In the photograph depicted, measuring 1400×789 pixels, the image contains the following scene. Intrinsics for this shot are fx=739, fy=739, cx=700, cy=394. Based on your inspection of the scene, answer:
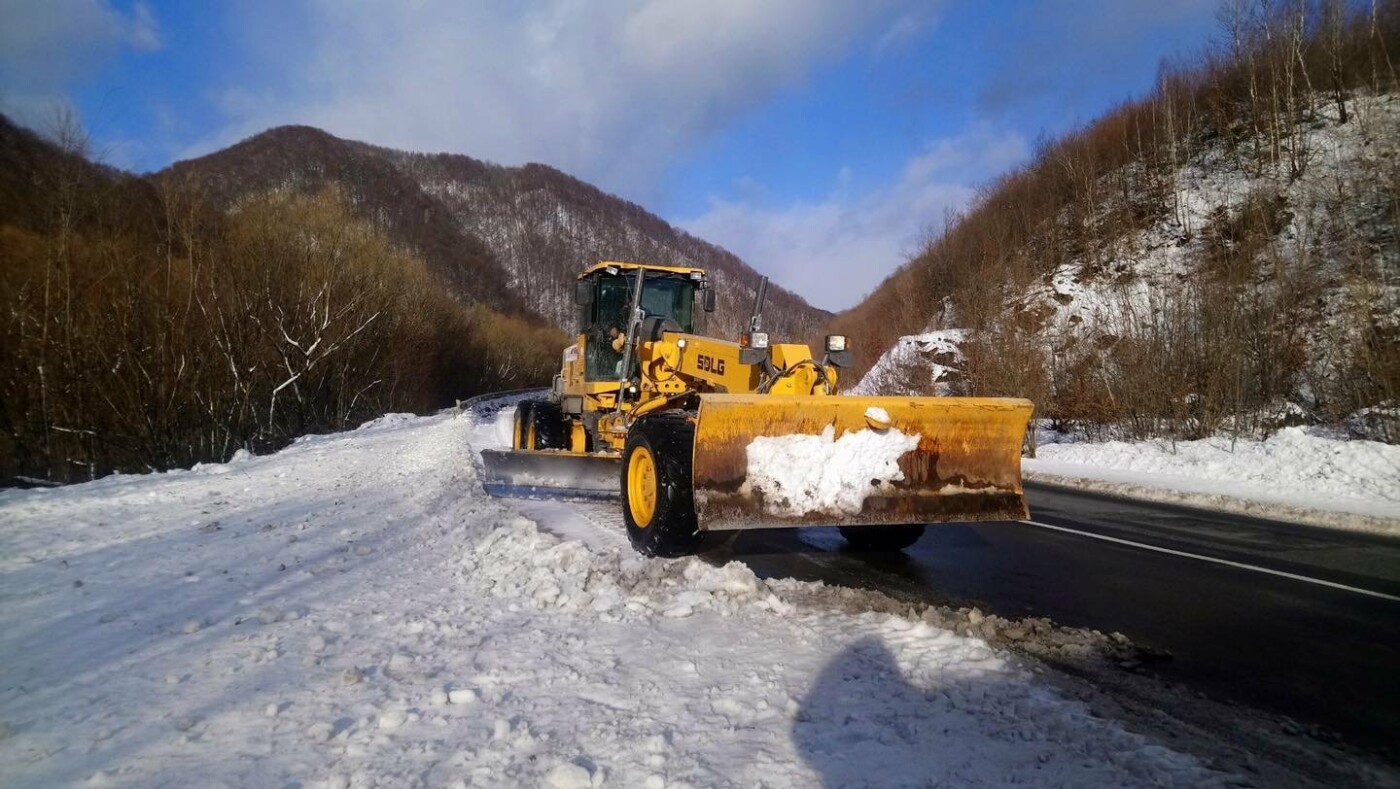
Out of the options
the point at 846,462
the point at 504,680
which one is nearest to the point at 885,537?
the point at 846,462

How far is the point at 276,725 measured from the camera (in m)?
2.86

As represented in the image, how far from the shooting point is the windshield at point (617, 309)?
9102mm

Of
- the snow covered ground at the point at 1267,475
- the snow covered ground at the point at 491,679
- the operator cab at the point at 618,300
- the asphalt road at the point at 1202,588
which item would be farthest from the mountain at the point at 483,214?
the snow covered ground at the point at 491,679

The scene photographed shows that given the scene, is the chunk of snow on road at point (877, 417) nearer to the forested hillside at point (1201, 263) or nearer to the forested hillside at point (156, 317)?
the forested hillside at point (1201, 263)

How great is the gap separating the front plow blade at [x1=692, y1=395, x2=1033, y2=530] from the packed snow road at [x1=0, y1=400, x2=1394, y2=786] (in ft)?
2.10

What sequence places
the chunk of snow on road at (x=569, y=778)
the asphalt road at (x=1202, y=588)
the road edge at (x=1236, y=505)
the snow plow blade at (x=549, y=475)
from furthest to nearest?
the snow plow blade at (x=549, y=475)
the road edge at (x=1236, y=505)
the asphalt road at (x=1202, y=588)
the chunk of snow on road at (x=569, y=778)

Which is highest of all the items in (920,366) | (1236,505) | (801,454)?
(920,366)

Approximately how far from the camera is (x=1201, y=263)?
19.9 meters

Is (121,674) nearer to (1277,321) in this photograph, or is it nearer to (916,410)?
(916,410)

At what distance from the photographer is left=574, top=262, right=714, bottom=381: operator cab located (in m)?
9.09

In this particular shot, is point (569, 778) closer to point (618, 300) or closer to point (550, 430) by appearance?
point (618, 300)

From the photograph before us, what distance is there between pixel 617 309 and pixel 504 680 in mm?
6459

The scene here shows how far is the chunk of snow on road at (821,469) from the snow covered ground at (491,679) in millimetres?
685

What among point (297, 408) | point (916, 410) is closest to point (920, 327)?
point (297, 408)
